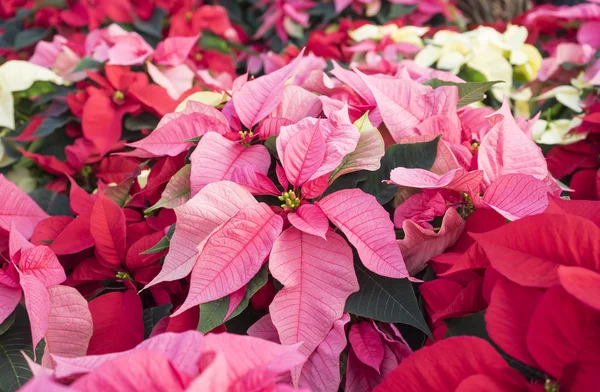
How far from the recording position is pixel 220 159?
0.51 m

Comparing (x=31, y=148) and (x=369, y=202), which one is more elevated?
(x=369, y=202)

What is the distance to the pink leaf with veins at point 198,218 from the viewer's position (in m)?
0.45

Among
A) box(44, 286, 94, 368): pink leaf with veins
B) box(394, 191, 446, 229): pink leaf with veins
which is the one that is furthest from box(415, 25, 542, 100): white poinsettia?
box(44, 286, 94, 368): pink leaf with veins

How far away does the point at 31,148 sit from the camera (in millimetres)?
904

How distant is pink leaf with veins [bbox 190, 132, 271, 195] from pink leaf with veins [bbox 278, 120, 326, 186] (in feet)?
0.13

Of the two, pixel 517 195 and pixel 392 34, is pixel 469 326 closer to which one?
pixel 517 195

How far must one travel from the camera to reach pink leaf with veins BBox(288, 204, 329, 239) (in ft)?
1.41

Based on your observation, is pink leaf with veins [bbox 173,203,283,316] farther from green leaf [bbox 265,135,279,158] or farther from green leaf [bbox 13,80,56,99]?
A: green leaf [bbox 13,80,56,99]

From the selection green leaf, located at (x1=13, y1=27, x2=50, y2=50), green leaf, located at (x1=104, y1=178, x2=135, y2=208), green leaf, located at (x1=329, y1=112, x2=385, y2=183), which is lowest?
green leaf, located at (x1=13, y1=27, x2=50, y2=50)

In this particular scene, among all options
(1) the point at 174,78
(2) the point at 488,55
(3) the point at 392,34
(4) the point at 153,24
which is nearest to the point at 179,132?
(1) the point at 174,78

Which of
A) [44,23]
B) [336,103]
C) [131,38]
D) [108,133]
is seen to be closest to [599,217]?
[336,103]

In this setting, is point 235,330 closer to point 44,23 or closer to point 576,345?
point 576,345

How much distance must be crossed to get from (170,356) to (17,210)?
363 mm

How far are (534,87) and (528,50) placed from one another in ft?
0.27
